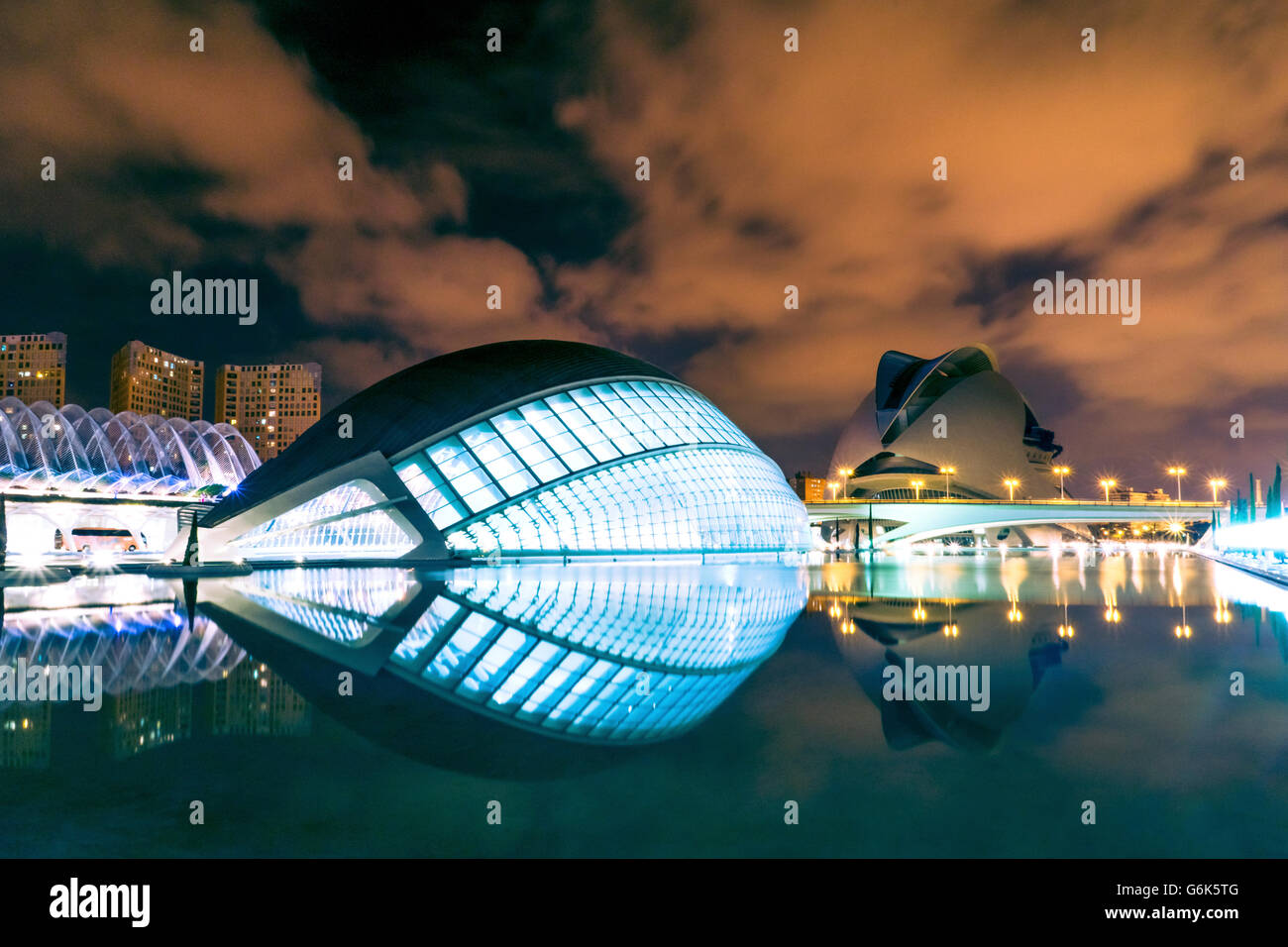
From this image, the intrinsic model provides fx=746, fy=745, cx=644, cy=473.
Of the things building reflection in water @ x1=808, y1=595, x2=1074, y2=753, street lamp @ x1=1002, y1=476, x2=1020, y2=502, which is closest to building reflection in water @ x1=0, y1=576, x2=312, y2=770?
building reflection in water @ x1=808, y1=595, x2=1074, y2=753

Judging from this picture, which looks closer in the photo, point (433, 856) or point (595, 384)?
point (433, 856)

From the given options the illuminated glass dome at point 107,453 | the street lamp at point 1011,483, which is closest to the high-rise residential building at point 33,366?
the illuminated glass dome at point 107,453

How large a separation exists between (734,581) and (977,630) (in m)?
11.8

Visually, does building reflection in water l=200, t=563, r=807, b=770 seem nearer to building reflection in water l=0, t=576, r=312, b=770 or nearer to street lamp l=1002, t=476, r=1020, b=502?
building reflection in water l=0, t=576, r=312, b=770

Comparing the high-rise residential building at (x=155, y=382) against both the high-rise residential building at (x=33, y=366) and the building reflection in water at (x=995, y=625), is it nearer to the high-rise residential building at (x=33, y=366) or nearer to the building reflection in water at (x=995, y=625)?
the high-rise residential building at (x=33, y=366)

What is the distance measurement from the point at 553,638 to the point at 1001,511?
68364 millimetres

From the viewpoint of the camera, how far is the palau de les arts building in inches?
3514

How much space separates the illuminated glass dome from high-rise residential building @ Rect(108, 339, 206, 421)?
154 ft

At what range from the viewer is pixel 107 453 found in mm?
54938

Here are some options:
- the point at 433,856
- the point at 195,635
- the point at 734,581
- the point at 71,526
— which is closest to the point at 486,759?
the point at 433,856

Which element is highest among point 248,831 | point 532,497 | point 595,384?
point 595,384

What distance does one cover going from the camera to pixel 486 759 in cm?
542

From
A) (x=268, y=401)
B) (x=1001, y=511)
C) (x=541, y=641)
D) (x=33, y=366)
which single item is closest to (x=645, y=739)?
(x=541, y=641)
